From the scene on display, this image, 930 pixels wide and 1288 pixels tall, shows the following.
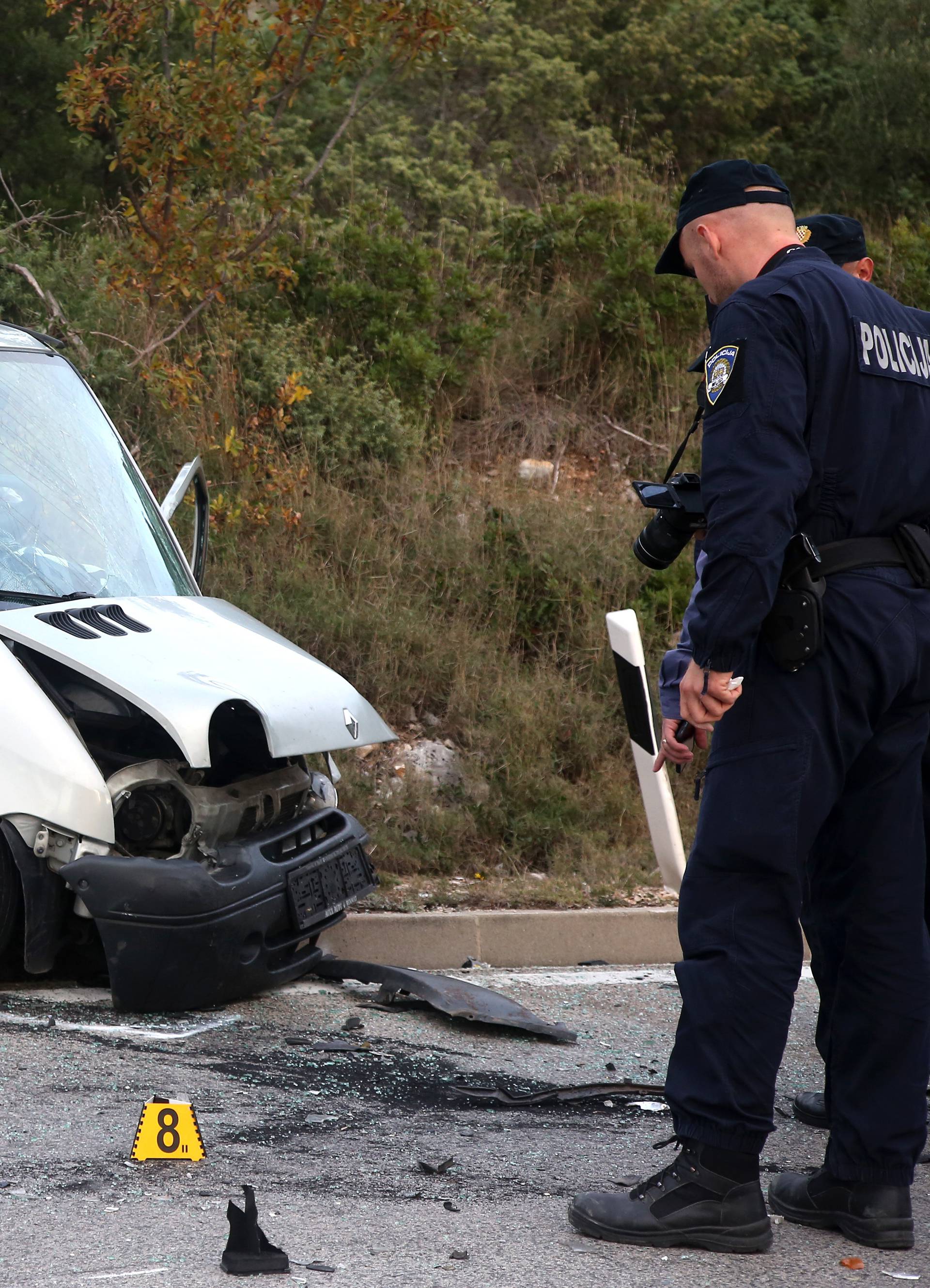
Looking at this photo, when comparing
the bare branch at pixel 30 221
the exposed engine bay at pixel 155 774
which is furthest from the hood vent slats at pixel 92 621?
the bare branch at pixel 30 221

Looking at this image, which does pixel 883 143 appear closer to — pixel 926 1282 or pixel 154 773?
pixel 154 773

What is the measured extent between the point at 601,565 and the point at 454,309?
353 cm

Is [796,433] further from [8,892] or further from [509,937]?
Answer: [509,937]

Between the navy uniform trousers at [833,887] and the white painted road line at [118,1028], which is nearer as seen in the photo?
the navy uniform trousers at [833,887]

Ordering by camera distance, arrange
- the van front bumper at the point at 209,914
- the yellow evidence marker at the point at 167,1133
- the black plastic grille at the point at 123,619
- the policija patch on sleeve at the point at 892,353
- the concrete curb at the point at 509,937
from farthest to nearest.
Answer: the concrete curb at the point at 509,937
the black plastic grille at the point at 123,619
the van front bumper at the point at 209,914
the yellow evidence marker at the point at 167,1133
the policija patch on sleeve at the point at 892,353

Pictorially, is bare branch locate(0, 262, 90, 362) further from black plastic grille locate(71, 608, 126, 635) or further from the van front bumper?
the van front bumper

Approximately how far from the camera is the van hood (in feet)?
14.9

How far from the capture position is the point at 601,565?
33.1ft

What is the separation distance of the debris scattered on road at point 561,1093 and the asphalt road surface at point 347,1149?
2.2 inches

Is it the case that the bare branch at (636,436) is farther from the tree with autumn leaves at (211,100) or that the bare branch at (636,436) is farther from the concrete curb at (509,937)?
the concrete curb at (509,937)

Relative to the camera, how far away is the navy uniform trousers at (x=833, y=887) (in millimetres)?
3102

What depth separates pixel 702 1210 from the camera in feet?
10.2

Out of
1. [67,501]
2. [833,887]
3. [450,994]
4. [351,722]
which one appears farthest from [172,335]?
[833,887]

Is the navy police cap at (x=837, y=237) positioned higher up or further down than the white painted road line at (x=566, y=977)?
higher up
